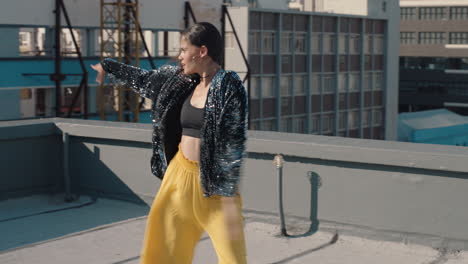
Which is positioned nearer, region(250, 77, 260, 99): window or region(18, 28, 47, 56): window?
region(18, 28, 47, 56): window

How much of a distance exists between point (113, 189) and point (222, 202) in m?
4.83

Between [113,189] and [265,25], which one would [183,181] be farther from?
[265,25]

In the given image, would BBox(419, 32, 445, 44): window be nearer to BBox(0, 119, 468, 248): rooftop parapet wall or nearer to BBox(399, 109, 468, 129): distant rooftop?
BBox(399, 109, 468, 129): distant rooftop

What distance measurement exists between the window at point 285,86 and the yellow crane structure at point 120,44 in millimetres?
21340

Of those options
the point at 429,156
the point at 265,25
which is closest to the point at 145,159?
the point at 429,156

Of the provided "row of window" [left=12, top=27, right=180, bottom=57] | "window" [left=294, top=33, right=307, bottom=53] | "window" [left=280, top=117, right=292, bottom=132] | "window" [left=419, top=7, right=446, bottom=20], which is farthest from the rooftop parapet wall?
"window" [left=419, top=7, right=446, bottom=20]

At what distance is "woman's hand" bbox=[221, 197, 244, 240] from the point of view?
4.94 m

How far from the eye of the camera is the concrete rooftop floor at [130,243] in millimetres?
7328

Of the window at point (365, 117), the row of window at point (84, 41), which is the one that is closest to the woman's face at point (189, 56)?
the row of window at point (84, 41)

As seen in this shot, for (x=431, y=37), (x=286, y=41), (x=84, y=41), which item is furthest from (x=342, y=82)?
(x=431, y=37)

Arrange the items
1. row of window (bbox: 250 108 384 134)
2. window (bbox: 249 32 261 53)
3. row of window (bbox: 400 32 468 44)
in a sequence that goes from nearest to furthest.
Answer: window (bbox: 249 32 261 53) → row of window (bbox: 250 108 384 134) → row of window (bbox: 400 32 468 44)

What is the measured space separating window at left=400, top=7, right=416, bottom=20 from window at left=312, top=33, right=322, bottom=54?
41.7 m

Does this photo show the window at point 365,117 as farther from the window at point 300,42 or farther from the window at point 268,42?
the window at point 268,42

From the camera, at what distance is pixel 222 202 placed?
5.01m
